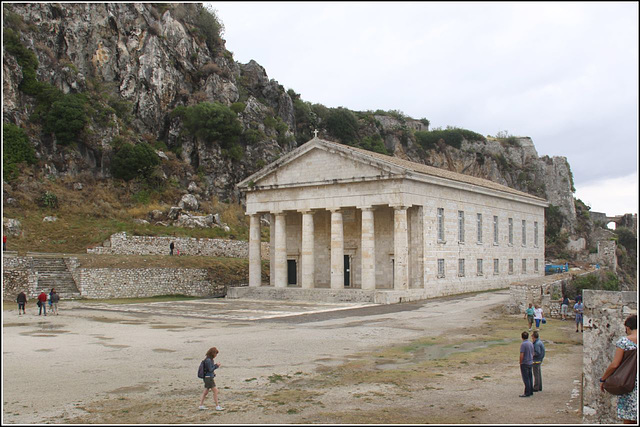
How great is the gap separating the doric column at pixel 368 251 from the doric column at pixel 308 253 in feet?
13.0

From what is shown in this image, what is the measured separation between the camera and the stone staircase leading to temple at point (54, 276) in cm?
3462

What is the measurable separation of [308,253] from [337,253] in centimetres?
234

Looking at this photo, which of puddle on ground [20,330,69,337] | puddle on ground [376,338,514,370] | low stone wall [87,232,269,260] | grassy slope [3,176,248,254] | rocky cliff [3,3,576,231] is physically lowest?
puddle on ground [376,338,514,370]

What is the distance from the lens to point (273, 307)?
32.5 meters

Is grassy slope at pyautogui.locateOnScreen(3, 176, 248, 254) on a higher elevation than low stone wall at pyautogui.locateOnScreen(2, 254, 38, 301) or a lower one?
higher

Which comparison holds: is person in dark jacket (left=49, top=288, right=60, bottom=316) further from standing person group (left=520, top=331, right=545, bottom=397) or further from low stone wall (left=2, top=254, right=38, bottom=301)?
standing person group (left=520, top=331, right=545, bottom=397)

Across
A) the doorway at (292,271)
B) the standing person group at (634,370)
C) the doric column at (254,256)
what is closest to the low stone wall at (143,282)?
the doric column at (254,256)

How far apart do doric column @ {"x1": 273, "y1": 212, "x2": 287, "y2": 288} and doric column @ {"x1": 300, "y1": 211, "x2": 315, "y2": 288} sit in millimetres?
1920

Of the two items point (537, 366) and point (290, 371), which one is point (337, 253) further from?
point (537, 366)

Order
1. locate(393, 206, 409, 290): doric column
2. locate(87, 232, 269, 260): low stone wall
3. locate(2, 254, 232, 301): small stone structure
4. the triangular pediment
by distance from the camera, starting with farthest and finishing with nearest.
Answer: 1. locate(87, 232, 269, 260): low stone wall
2. the triangular pediment
3. locate(393, 206, 409, 290): doric column
4. locate(2, 254, 232, 301): small stone structure

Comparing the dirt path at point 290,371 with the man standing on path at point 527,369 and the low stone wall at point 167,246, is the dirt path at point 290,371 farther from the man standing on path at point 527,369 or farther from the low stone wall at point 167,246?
the low stone wall at point 167,246

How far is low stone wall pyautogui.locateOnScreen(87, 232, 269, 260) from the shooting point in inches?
1657

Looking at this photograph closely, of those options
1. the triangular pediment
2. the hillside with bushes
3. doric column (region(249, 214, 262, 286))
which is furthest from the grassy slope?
the triangular pediment

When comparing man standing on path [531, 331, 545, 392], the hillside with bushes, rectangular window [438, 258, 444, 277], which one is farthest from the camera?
the hillside with bushes
